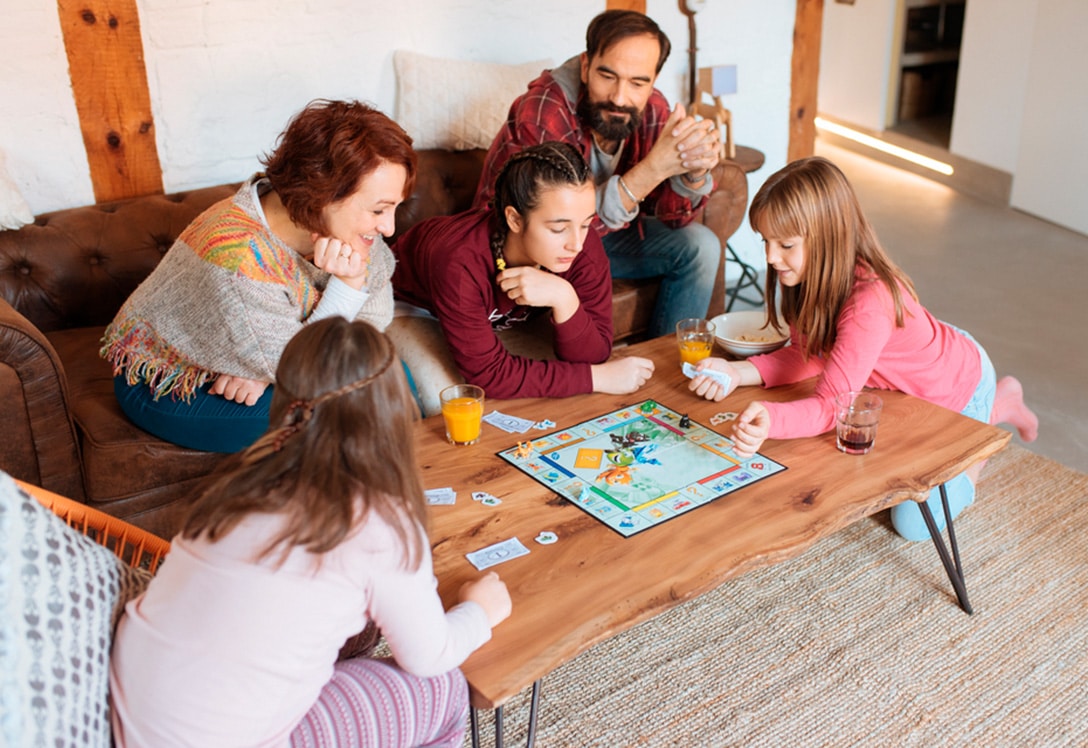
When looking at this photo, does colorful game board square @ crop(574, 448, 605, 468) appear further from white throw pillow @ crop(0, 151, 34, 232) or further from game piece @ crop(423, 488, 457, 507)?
white throw pillow @ crop(0, 151, 34, 232)

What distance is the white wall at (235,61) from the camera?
2668mm

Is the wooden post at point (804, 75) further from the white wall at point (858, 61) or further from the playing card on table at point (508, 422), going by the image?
the playing card on table at point (508, 422)

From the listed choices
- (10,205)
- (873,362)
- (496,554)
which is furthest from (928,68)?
(496,554)

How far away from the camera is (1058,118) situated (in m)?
4.68

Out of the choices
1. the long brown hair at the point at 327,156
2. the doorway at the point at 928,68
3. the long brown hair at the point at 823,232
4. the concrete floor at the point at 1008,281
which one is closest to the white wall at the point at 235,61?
the long brown hair at the point at 327,156

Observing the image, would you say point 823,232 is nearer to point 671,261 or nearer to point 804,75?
point 671,261

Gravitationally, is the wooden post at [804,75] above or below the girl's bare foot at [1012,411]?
above

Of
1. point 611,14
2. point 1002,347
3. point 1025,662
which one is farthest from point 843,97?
point 1025,662

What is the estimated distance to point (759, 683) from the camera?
78.2 inches

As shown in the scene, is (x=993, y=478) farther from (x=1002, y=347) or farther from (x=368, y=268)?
(x=368, y=268)

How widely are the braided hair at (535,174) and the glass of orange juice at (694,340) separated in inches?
17.6

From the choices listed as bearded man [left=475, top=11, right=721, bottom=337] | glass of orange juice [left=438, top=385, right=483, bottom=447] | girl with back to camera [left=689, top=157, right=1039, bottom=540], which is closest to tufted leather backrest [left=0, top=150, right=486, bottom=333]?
bearded man [left=475, top=11, right=721, bottom=337]

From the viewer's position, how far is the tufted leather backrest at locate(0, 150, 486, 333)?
2.56 m

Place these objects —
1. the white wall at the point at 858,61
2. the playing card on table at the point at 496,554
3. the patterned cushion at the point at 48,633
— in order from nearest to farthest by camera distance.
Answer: the patterned cushion at the point at 48,633, the playing card on table at the point at 496,554, the white wall at the point at 858,61
